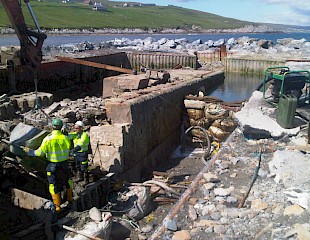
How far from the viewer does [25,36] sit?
9922 millimetres

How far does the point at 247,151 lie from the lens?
889 centimetres

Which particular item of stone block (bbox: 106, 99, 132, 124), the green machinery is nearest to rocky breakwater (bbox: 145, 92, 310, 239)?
the green machinery

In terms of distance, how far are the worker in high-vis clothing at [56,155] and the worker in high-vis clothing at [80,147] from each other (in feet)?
2.13

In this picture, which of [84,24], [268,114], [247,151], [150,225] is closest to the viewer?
[150,225]

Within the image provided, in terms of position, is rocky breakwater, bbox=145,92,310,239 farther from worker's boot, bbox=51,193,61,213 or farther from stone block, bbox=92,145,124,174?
stone block, bbox=92,145,124,174

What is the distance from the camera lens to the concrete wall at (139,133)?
382 inches

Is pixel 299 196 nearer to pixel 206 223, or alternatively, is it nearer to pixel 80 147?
pixel 206 223

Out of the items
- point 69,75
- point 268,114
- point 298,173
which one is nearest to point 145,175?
point 268,114

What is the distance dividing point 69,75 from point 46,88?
2246mm

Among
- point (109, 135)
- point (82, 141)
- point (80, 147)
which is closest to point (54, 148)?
point (80, 147)

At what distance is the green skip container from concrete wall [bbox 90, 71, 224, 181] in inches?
163

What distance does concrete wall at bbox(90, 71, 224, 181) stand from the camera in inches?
382

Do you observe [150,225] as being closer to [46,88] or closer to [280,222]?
[280,222]

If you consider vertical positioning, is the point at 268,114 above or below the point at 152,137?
above
